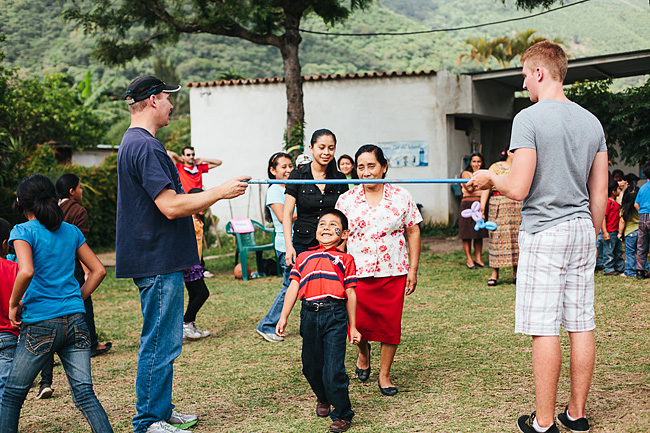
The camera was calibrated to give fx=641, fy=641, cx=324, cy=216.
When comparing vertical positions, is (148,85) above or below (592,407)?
above

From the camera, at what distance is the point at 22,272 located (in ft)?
11.9

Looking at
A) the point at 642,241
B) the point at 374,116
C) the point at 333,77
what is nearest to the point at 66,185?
the point at 642,241

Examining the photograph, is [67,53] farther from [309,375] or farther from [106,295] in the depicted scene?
[309,375]

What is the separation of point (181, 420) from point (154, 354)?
0.57 m

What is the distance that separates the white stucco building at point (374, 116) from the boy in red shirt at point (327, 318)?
39.5 feet

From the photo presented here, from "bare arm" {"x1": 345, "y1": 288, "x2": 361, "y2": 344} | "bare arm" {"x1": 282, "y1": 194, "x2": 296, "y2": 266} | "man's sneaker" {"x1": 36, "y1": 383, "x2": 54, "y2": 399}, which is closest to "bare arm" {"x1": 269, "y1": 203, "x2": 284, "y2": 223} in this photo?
"bare arm" {"x1": 282, "y1": 194, "x2": 296, "y2": 266}

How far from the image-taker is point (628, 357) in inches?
205

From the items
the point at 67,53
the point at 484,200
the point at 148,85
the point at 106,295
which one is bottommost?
the point at 106,295

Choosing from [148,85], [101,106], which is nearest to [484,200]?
[148,85]

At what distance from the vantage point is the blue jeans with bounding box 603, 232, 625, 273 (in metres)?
9.48

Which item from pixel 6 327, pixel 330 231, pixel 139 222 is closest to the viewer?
pixel 139 222

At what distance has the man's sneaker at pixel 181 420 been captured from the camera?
13.6ft

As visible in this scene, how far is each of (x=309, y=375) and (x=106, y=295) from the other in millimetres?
6758

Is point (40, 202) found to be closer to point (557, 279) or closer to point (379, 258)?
point (379, 258)
